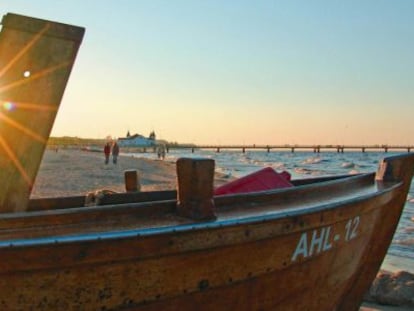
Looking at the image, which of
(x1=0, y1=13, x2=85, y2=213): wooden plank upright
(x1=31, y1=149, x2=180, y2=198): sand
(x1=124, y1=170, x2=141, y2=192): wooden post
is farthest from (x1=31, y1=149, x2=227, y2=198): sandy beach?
(x1=0, y1=13, x2=85, y2=213): wooden plank upright

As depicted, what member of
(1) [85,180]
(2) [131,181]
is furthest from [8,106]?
(1) [85,180]


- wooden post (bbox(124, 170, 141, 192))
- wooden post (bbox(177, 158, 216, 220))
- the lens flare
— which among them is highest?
the lens flare

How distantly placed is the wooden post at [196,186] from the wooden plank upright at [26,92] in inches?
36.7

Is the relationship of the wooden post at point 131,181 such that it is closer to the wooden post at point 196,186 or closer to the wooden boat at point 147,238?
the wooden boat at point 147,238

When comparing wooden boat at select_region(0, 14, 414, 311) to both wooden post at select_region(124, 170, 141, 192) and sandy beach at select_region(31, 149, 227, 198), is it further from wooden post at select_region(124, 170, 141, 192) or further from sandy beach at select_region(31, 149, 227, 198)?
sandy beach at select_region(31, 149, 227, 198)

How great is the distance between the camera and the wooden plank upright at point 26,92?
2.68 meters

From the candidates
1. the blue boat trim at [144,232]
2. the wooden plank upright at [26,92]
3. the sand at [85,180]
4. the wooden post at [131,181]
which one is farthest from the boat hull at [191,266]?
the sand at [85,180]

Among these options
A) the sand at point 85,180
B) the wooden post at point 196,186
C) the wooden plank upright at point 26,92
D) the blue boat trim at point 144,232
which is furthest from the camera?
the sand at point 85,180

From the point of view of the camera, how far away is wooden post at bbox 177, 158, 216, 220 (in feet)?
8.29

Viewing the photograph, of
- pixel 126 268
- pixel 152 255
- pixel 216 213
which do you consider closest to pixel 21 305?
pixel 126 268

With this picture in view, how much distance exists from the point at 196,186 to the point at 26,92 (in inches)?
45.3

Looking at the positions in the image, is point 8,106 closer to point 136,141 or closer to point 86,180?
point 86,180

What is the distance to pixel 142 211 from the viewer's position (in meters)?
2.54

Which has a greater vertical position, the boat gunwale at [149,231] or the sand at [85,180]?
the boat gunwale at [149,231]
